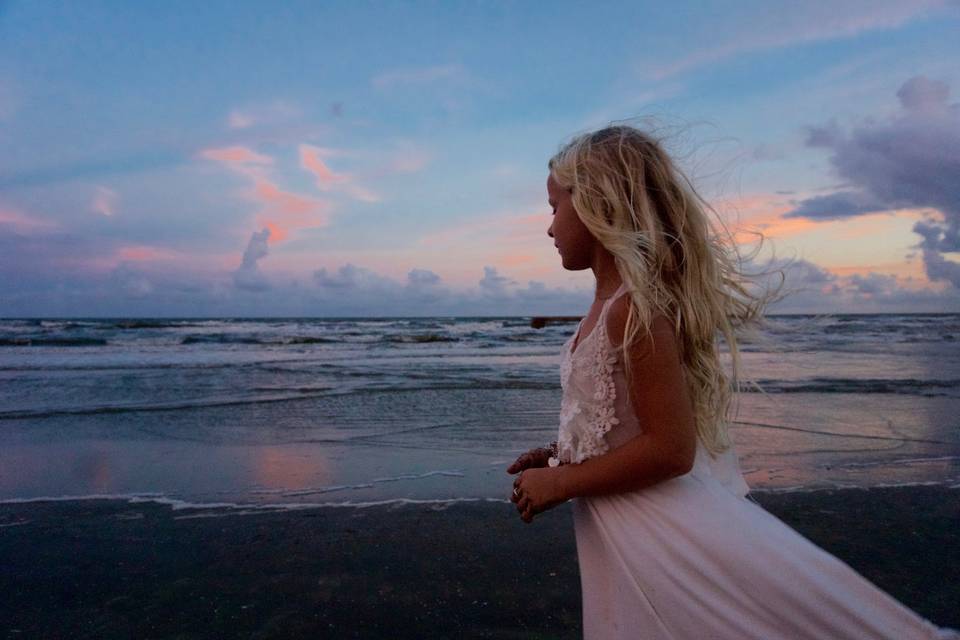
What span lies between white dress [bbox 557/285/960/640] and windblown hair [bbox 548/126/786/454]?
94 mm

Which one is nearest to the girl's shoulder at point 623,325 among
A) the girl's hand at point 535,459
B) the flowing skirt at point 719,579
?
the flowing skirt at point 719,579

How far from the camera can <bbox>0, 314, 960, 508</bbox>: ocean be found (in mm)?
5711

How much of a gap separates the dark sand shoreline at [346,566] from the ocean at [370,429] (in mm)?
534

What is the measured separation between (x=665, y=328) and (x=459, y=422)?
7360 mm

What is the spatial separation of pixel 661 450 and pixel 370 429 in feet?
23.3

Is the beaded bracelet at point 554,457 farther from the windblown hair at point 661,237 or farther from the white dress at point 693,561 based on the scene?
the windblown hair at point 661,237

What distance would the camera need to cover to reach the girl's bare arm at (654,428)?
4.91ft

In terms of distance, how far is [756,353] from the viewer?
803 inches

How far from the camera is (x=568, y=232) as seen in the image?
68.7 inches

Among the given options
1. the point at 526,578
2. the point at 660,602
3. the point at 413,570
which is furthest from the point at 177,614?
the point at 660,602

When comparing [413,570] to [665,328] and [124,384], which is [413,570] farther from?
[124,384]

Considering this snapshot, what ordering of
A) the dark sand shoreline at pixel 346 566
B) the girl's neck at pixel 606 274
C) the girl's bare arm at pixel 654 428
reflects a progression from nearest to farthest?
the girl's bare arm at pixel 654 428 < the girl's neck at pixel 606 274 < the dark sand shoreline at pixel 346 566

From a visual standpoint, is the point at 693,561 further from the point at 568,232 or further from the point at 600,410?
the point at 568,232

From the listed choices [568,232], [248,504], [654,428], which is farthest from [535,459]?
[248,504]
